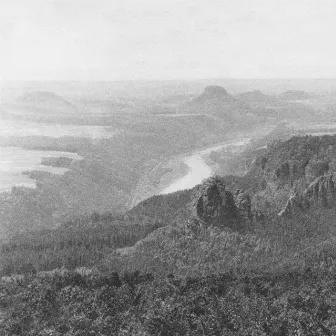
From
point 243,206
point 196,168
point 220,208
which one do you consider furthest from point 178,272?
point 196,168

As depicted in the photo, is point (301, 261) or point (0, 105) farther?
point (0, 105)

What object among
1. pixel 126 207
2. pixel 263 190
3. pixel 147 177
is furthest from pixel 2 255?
pixel 147 177

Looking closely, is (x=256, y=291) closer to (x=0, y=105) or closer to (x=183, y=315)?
(x=183, y=315)

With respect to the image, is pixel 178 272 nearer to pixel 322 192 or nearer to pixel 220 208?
pixel 220 208

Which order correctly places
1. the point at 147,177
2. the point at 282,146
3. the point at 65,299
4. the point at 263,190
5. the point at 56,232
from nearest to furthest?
the point at 65,299, the point at 56,232, the point at 263,190, the point at 282,146, the point at 147,177

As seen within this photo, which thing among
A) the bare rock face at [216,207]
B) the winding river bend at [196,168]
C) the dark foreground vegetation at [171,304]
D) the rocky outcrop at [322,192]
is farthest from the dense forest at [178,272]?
the winding river bend at [196,168]

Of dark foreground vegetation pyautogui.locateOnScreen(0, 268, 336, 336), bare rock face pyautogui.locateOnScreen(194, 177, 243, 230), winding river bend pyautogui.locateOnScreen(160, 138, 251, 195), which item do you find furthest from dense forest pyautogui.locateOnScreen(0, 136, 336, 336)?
winding river bend pyautogui.locateOnScreen(160, 138, 251, 195)

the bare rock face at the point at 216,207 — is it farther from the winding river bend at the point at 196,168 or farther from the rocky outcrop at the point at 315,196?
the winding river bend at the point at 196,168

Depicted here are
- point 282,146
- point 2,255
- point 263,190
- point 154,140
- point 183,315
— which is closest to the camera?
point 183,315
